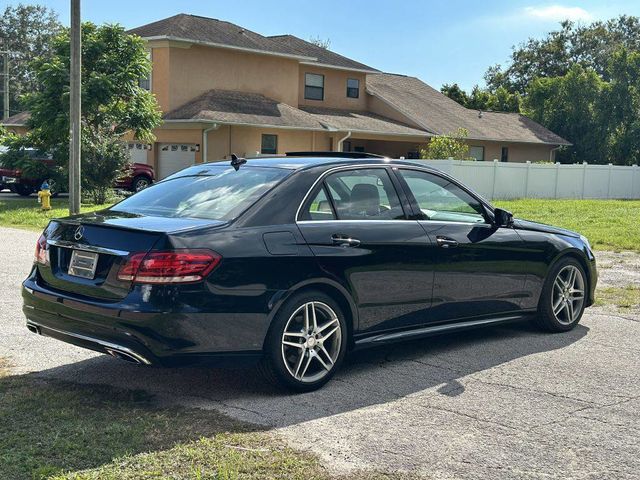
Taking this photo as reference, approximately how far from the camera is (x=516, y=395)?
5605 millimetres

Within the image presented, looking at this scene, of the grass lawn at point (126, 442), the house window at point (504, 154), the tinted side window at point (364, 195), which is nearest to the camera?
the grass lawn at point (126, 442)

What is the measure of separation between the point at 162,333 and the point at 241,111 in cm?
2689

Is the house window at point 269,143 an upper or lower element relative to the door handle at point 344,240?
upper

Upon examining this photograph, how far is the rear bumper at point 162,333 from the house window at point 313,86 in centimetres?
3274

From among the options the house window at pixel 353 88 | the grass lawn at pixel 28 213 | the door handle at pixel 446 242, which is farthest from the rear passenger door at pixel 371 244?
the house window at pixel 353 88

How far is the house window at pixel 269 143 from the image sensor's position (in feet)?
106

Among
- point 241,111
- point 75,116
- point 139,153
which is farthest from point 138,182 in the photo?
point 75,116

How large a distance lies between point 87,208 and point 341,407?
18454 millimetres

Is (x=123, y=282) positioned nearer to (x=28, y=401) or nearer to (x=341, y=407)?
(x=28, y=401)

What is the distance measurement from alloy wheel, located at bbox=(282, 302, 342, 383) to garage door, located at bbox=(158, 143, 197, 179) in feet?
84.8

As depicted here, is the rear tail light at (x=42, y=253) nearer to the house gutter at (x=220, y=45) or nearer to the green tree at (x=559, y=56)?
the house gutter at (x=220, y=45)

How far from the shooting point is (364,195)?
6.23 m

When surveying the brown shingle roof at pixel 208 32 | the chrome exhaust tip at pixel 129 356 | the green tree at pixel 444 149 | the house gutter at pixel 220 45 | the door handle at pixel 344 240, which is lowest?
the chrome exhaust tip at pixel 129 356

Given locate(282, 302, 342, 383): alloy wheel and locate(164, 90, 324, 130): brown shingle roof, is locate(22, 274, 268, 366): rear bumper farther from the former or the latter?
locate(164, 90, 324, 130): brown shingle roof
